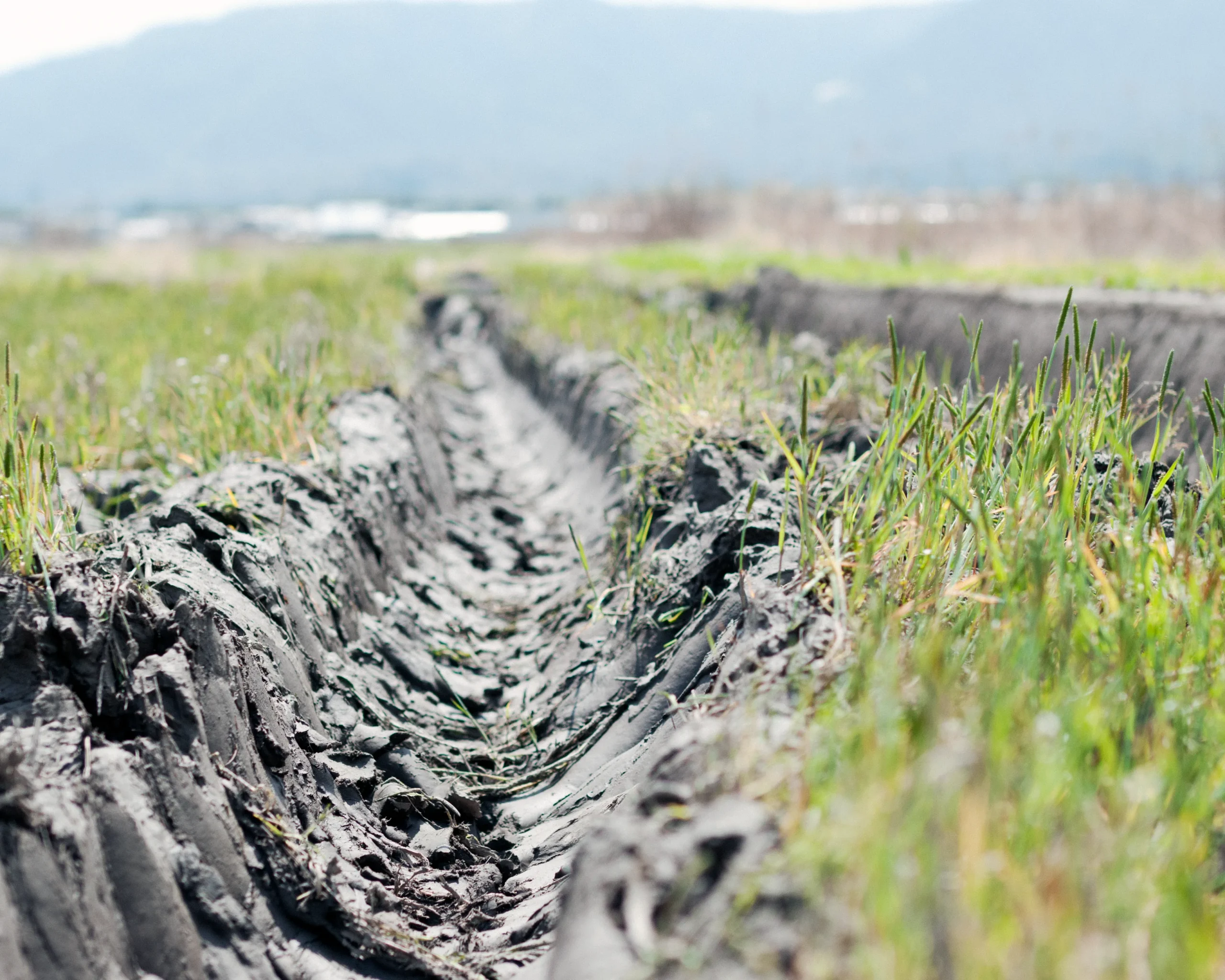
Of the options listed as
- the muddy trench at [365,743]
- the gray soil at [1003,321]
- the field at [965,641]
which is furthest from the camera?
the gray soil at [1003,321]

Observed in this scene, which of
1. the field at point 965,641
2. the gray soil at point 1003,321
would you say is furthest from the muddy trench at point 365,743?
the gray soil at point 1003,321

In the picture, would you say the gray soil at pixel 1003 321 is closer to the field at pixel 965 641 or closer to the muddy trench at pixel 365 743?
the field at pixel 965 641

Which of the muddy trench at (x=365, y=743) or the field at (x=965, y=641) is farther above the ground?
the field at (x=965, y=641)

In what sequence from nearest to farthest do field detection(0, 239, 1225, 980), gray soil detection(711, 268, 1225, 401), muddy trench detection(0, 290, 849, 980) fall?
field detection(0, 239, 1225, 980) → muddy trench detection(0, 290, 849, 980) → gray soil detection(711, 268, 1225, 401)

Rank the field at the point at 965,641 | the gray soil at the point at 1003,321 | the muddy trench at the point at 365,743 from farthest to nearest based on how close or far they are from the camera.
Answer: the gray soil at the point at 1003,321, the muddy trench at the point at 365,743, the field at the point at 965,641

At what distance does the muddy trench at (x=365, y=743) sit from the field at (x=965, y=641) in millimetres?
133

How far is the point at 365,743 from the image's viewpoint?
3164 millimetres

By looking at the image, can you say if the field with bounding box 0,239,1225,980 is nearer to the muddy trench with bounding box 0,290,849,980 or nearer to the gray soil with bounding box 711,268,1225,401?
the muddy trench with bounding box 0,290,849,980

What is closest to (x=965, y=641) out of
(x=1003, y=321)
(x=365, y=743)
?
(x=365, y=743)

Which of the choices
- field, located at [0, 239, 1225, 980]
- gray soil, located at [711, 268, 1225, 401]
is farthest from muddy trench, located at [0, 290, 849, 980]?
gray soil, located at [711, 268, 1225, 401]

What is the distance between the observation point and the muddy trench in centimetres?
177

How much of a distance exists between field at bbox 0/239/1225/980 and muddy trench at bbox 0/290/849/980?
0.13 m

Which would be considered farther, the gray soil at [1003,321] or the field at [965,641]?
the gray soil at [1003,321]

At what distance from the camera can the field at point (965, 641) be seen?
1252 millimetres
